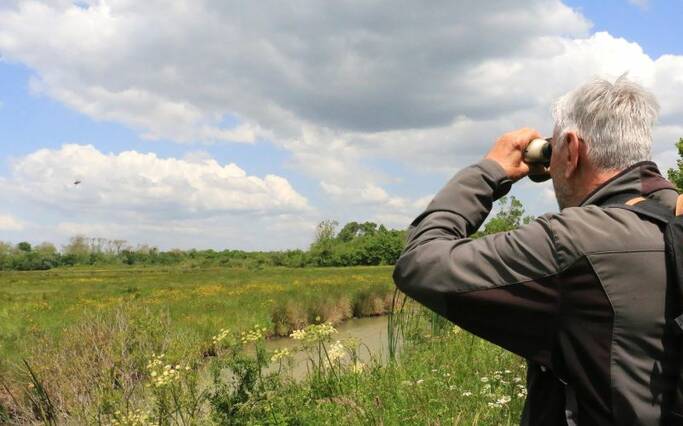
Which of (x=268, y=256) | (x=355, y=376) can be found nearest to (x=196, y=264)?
A: (x=268, y=256)

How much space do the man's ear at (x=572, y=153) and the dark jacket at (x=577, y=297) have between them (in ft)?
0.44

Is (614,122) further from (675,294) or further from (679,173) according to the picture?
(679,173)

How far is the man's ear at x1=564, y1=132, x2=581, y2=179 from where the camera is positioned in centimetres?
152

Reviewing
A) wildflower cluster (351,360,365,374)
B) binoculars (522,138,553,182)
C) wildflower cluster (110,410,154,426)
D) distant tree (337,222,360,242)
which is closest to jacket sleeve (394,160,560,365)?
binoculars (522,138,553,182)

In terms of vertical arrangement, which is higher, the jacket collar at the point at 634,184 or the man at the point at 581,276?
the jacket collar at the point at 634,184

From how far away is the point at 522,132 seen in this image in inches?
66.4

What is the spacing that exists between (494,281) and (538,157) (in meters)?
0.48

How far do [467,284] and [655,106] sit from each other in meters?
0.76

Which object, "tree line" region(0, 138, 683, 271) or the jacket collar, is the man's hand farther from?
"tree line" region(0, 138, 683, 271)

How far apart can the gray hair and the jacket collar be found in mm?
31

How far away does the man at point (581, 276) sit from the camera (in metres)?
1.27

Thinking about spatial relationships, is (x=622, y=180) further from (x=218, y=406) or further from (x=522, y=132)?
(x=218, y=406)

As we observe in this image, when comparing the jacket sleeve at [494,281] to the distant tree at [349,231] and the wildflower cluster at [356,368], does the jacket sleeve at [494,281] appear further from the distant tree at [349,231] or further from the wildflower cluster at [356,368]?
the distant tree at [349,231]

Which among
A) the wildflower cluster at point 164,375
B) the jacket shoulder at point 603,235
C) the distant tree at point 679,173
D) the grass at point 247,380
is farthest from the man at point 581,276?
the distant tree at point 679,173
